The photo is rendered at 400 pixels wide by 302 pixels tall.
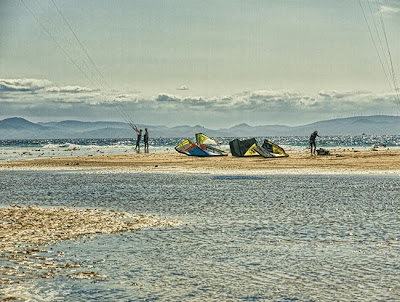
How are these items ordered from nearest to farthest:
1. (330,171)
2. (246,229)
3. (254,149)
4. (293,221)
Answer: (246,229), (293,221), (330,171), (254,149)

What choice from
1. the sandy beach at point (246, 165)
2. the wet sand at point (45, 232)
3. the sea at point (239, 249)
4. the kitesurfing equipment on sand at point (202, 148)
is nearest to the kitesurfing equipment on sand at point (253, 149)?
the sandy beach at point (246, 165)

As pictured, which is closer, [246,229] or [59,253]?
[59,253]

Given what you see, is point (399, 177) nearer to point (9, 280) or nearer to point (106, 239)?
point (106, 239)

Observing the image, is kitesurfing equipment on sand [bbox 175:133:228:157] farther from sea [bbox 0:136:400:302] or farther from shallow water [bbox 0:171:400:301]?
shallow water [bbox 0:171:400:301]

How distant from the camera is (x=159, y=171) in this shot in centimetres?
3884

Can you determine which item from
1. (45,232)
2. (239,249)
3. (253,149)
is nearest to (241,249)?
(239,249)

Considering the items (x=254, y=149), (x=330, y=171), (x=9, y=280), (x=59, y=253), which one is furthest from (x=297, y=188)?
(x=254, y=149)

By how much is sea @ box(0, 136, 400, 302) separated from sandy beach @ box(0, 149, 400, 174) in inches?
543

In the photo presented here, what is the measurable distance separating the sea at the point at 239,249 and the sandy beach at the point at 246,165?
13.8m

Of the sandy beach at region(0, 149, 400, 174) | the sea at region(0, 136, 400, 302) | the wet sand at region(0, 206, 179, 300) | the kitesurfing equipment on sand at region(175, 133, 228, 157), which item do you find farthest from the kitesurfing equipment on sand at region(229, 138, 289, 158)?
the wet sand at region(0, 206, 179, 300)

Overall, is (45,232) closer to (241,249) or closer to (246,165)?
(241,249)

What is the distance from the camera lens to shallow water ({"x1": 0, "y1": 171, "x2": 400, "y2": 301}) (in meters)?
9.02

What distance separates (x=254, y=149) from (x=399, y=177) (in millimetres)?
19758

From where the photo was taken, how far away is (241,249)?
12.1 meters
